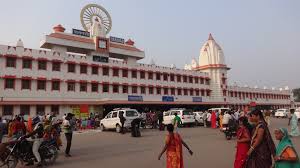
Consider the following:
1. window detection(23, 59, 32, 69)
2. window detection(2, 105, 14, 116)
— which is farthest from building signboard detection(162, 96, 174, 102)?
window detection(2, 105, 14, 116)

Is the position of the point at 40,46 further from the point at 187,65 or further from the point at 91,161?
the point at 187,65

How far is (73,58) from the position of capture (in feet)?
117

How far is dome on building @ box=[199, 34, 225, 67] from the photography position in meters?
52.8

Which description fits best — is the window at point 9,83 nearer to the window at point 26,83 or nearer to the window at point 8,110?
the window at point 26,83

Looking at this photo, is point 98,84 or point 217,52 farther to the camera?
point 217,52

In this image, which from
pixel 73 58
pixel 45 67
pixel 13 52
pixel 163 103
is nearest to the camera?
pixel 13 52

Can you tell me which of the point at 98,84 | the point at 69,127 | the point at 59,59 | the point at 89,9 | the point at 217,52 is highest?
the point at 89,9

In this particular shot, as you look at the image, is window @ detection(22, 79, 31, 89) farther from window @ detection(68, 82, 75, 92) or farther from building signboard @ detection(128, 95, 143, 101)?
building signboard @ detection(128, 95, 143, 101)

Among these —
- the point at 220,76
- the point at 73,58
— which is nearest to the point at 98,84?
the point at 73,58

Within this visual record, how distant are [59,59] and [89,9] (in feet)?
36.4

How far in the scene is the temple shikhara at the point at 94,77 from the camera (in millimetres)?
31344

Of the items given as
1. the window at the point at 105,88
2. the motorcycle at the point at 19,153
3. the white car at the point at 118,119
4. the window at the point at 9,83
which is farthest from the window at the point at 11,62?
A: the motorcycle at the point at 19,153

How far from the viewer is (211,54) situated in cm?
5309

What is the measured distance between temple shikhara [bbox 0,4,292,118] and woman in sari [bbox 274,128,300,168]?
29.7 meters
